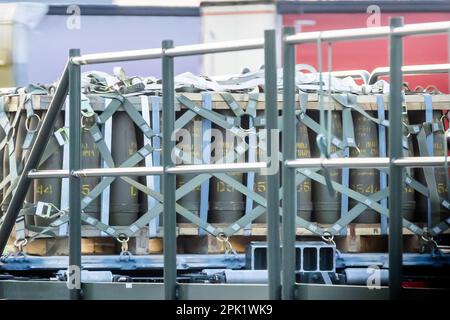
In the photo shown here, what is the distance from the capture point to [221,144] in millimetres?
7234

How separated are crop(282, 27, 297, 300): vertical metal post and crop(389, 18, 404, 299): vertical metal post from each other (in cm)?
47

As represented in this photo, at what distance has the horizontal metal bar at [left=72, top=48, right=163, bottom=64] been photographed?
218 inches

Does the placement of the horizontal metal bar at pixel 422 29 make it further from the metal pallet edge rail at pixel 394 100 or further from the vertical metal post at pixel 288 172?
the vertical metal post at pixel 288 172

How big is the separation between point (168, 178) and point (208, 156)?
1.69 m

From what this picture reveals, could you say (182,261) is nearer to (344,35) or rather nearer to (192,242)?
(192,242)

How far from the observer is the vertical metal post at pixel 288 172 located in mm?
5133

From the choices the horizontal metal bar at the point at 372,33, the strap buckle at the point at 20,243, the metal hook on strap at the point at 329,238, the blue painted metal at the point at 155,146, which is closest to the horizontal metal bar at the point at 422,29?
the horizontal metal bar at the point at 372,33

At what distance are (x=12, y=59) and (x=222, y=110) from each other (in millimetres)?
3885

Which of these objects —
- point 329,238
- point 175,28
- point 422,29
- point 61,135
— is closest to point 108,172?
point 61,135

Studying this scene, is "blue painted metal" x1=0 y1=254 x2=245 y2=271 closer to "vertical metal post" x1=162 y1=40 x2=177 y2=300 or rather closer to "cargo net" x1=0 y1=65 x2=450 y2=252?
"cargo net" x1=0 y1=65 x2=450 y2=252

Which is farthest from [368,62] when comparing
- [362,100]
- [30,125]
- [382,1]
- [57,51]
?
[30,125]

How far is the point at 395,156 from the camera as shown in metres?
4.84

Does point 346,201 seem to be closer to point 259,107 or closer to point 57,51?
point 259,107

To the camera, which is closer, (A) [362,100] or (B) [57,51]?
(A) [362,100]
